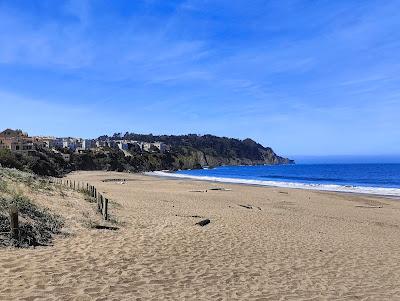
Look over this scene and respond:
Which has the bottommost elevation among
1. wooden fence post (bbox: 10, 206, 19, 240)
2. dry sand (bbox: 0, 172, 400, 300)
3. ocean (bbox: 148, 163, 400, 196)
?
ocean (bbox: 148, 163, 400, 196)

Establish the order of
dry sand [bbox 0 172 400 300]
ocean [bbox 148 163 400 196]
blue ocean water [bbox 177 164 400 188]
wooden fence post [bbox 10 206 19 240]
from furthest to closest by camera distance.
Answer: blue ocean water [bbox 177 164 400 188] < ocean [bbox 148 163 400 196] < wooden fence post [bbox 10 206 19 240] < dry sand [bbox 0 172 400 300]

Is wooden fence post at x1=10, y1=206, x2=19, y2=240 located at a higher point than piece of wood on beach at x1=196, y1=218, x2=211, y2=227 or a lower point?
higher

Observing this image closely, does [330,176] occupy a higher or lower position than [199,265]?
lower

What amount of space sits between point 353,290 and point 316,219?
14.2 meters

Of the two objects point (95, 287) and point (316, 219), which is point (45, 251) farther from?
point (316, 219)

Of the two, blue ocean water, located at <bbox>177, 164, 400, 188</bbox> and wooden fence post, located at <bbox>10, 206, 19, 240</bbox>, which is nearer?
wooden fence post, located at <bbox>10, 206, 19, 240</bbox>

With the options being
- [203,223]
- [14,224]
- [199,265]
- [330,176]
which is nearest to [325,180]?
[330,176]

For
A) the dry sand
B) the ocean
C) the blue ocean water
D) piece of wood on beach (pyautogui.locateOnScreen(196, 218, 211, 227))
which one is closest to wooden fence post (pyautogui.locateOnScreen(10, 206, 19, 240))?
the dry sand

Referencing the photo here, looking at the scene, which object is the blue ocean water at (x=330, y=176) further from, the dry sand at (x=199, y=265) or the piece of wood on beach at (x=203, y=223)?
the dry sand at (x=199, y=265)

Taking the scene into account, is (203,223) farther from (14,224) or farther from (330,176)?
(330,176)

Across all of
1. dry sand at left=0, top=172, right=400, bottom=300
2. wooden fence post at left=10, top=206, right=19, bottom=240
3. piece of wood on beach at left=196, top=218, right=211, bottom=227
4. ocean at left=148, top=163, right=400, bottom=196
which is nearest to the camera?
dry sand at left=0, top=172, right=400, bottom=300

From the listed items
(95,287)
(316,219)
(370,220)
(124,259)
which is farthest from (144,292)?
(370,220)

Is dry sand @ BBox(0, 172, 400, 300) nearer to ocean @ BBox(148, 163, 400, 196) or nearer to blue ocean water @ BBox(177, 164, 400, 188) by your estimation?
ocean @ BBox(148, 163, 400, 196)

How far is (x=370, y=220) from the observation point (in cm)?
2381
